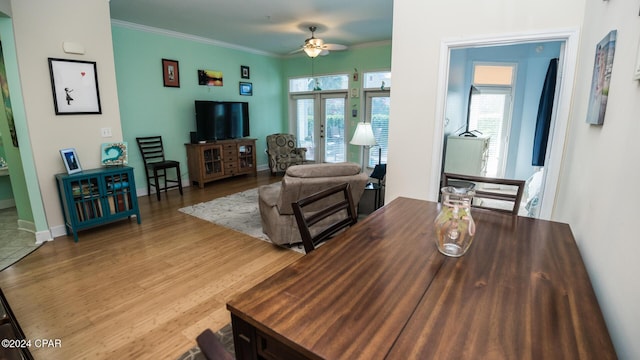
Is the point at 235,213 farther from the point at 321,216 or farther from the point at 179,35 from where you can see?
the point at 179,35

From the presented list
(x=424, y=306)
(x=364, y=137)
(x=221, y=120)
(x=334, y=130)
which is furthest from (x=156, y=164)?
(x=424, y=306)

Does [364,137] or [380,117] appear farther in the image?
[380,117]

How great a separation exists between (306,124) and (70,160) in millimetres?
4966

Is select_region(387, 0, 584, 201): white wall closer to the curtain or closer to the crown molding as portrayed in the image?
the curtain

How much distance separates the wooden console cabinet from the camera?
5.52 metres

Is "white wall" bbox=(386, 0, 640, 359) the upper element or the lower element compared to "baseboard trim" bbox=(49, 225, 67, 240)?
upper

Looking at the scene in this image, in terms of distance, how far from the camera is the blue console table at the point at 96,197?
10.6ft

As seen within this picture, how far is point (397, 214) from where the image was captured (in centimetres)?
172

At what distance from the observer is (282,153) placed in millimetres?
6605

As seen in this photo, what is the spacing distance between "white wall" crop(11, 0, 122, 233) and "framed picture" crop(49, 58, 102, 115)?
0.05m

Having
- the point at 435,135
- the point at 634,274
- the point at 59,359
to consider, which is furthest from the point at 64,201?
the point at 634,274

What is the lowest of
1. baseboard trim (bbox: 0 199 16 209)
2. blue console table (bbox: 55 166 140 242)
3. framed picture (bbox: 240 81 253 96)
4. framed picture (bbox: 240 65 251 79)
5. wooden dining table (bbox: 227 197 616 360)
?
baseboard trim (bbox: 0 199 16 209)

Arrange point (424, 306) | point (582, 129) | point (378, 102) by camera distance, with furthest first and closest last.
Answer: point (378, 102) < point (582, 129) < point (424, 306)

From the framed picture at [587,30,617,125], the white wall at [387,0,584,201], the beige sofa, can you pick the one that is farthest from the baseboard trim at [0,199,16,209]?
the framed picture at [587,30,617,125]
